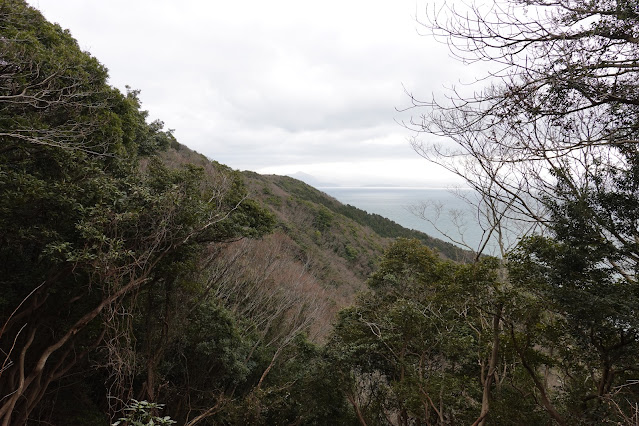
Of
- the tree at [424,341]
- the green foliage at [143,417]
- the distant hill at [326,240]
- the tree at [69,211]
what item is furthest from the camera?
the distant hill at [326,240]

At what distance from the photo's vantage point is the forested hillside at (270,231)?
4.13 m

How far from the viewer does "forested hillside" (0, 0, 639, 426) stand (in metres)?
4.13

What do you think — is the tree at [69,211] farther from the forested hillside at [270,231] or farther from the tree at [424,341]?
the tree at [424,341]

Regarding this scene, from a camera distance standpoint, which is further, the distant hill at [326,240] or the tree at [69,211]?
the distant hill at [326,240]

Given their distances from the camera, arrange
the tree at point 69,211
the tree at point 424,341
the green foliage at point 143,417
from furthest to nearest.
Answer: the tree at point 424,341 → the tree at point 69,211 → the green foliage at point 143,417

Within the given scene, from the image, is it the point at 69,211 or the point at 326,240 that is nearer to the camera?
the point at 69,211

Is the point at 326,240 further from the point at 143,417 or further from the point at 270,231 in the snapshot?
the point at 143,417

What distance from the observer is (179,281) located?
748 centimetres

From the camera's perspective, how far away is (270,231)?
8055 mm

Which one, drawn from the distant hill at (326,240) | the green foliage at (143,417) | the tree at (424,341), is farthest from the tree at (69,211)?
the distant hill at (326,240)

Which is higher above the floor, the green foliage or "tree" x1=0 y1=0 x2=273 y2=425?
"tree" x1=0 y1=0 x2=273 y2=425

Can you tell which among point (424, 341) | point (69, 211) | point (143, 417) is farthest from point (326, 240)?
point (143, 417)

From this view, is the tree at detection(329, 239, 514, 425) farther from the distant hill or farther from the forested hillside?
the distant hill

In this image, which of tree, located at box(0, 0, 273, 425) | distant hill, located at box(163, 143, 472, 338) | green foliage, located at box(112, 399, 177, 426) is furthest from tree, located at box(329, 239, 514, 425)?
distant hill, located at box(163, 143, 472, 338)
